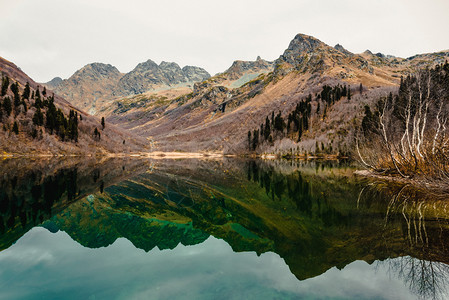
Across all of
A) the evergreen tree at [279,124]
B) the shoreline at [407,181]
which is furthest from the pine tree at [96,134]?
the shoreline at [407,181]

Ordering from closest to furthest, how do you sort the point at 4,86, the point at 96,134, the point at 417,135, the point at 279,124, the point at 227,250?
the point at 227,250
the point at 417,135
the point at 4,86
the point at 96,134
the point at 279,124

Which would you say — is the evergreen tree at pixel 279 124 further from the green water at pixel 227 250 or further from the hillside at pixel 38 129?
the green water at pixel 227 250

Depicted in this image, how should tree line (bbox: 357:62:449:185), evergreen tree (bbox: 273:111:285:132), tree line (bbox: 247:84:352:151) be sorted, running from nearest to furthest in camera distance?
tree line (bbox: 357:62:449:185) < tree line (bbox: 247:84:352:151) < evergreen tree (bbox: 273:111:285:132)

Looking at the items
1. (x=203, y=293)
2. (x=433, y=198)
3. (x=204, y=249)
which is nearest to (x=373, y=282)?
(x=203, y=293)

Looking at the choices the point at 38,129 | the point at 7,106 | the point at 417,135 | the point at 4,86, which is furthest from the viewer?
the point at 4,86

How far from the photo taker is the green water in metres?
7.95

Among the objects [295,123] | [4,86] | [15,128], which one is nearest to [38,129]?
[15,128]

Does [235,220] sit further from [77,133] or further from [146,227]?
[77,133]

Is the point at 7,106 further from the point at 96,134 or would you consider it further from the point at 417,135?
the point at 417,135

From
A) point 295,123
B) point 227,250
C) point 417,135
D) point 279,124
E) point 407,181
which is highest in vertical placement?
point 295,123

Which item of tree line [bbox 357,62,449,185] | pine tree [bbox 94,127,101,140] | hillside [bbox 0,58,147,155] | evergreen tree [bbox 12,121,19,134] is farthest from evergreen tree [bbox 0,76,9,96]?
tree line [bbox 357,62,449,185]

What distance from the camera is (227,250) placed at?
460 inches

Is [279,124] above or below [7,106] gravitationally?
below

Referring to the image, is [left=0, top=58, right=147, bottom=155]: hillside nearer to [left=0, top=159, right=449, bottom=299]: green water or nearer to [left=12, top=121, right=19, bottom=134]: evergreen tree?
[left=12, top=121, right=19, bottom=134]: evergreen tree
